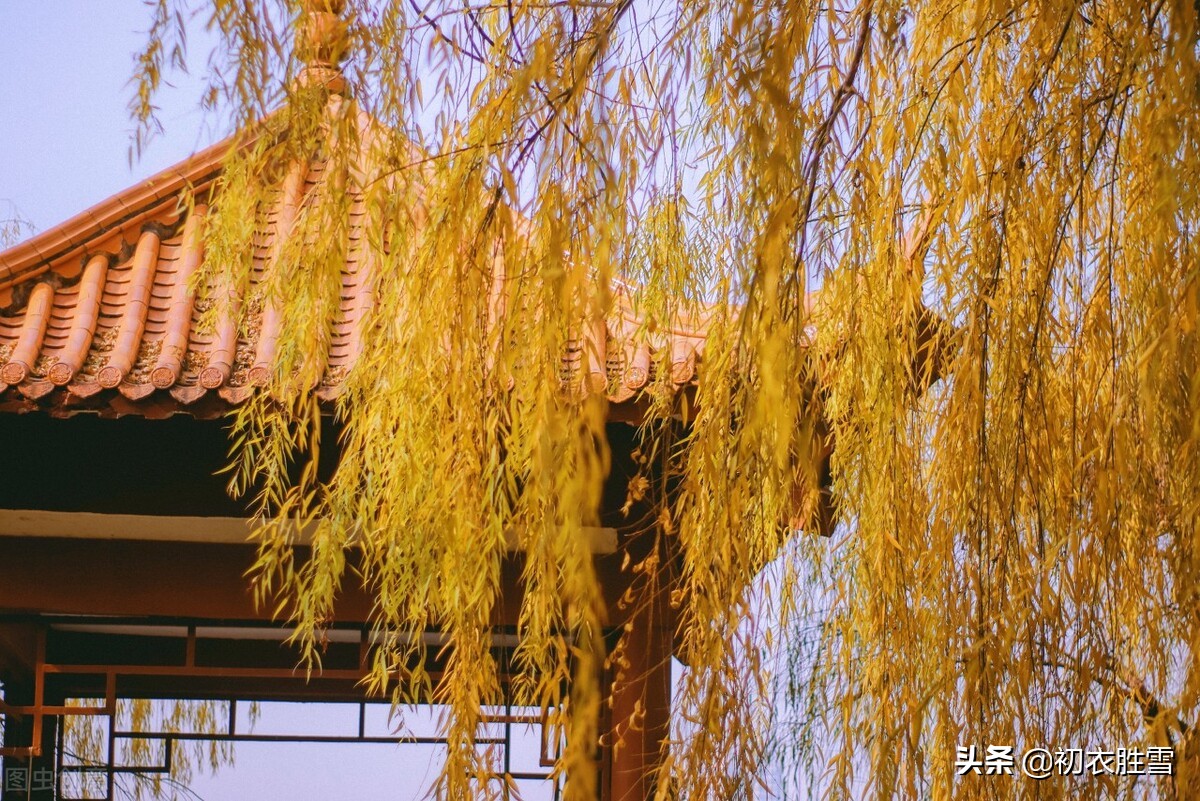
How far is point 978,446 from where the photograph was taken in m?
1.71

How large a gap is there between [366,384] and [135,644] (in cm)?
285

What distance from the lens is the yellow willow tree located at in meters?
1.47

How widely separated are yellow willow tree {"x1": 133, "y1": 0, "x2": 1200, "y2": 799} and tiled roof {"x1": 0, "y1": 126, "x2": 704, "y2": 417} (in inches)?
9.6

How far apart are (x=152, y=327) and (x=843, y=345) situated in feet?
5.23

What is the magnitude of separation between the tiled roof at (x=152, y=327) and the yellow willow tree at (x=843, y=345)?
25cm

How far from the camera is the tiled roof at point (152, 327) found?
7.56 feet

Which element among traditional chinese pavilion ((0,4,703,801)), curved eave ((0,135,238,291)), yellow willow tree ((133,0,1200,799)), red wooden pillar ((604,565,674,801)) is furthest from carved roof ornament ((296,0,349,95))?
red wooden pillar ((604,565,674,801))

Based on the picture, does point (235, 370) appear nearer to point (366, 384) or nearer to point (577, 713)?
point (366, 384)

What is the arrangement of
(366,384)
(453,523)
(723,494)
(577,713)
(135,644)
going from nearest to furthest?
(577,713), (723,494), (453,523), (366,384), (135,644)

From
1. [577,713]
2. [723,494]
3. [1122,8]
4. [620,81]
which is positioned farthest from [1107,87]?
[577,713]

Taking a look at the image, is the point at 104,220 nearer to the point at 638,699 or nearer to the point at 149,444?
the point at 149,444

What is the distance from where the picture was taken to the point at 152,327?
8.76 ft

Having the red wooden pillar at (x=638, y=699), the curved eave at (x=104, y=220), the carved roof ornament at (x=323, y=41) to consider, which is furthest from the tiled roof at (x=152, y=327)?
the red wooden pillar at (x=638, y=699)

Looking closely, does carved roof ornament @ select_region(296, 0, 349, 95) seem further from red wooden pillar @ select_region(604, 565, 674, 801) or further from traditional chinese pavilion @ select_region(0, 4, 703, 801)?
red wooden pillar @ select_region(604, 565, 674, 801)
